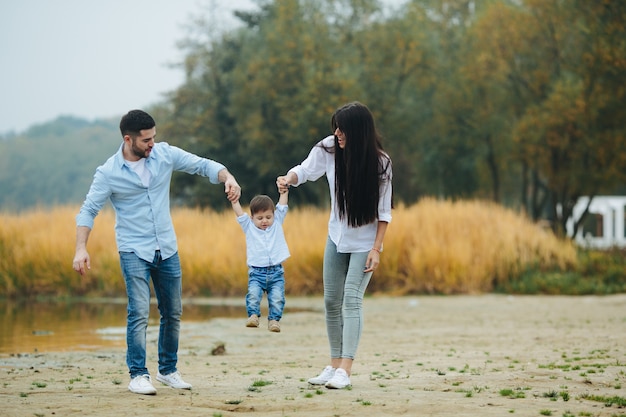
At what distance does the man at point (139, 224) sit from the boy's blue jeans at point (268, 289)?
0.65 m

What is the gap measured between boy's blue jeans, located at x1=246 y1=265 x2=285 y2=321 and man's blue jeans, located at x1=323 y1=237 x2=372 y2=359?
1.51 feet

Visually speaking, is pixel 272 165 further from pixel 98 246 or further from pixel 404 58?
pixel 98 246

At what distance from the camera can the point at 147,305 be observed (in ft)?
24.1

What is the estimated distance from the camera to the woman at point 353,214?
24.5 feet

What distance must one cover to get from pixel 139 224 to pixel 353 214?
1.50 metres

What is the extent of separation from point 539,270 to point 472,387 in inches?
583

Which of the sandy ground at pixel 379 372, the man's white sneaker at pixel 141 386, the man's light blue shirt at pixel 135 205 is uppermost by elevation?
the man's light blue shirt at pixel 135 205

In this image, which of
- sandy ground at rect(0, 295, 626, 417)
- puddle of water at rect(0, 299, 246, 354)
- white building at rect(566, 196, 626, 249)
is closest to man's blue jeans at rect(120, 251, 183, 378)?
sandy ground at rect(0, 295, 626, 417)

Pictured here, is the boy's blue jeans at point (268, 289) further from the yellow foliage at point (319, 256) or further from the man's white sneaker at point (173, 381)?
the yellow foliage at point (319, 256)

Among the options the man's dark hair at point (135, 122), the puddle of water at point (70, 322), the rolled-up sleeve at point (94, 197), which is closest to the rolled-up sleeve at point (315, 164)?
the man's dark hair at point (135, 122)

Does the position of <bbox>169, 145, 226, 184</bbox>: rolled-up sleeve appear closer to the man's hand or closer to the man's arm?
the man's arm

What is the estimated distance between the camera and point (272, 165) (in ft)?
125

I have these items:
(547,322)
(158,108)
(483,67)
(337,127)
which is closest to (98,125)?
(158,108)

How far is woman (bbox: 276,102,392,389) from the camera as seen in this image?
748cm
